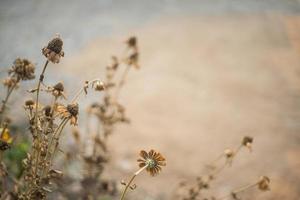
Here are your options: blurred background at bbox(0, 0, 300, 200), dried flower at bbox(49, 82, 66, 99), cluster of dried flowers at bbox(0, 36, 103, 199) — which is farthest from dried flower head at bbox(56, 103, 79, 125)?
blurred background at bbox(0, 0, 300, 200)

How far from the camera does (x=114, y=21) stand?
16.2 feet

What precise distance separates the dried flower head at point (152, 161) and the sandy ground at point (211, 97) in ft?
5.20

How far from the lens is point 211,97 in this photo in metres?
3.96

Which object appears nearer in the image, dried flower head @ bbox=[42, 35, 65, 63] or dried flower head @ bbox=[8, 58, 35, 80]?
dried flower head @ bbox=[42, 35, 65, 63]

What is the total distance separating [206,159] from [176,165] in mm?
219

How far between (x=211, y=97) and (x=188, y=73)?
396 millimetres

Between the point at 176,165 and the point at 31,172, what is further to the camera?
the point at 176,165

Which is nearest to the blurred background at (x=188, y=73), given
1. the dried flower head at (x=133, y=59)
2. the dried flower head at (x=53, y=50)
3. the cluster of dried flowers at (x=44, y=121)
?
the dried flower head at (x=133, y=59)

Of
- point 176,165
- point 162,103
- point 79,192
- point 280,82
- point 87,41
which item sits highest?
point 87,41

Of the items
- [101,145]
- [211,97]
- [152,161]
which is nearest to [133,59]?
[101,145]

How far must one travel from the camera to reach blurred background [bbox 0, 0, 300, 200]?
10.8 feet

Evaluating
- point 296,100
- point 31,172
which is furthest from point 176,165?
point 31,172

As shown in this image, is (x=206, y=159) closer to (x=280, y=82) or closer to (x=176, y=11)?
(x=280, y=82)

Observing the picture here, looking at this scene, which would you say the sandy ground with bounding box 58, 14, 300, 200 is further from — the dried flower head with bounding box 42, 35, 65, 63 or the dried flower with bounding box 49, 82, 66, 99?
the dried flower head with bounding box 42, 35, 65, 63
